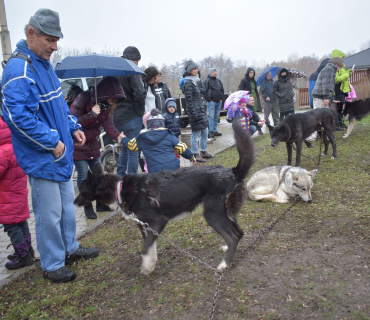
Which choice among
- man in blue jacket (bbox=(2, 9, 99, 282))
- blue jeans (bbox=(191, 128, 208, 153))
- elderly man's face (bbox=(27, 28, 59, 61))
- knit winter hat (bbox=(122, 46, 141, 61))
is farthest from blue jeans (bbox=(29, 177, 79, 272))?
blue jeans (bbox=(191, 128, 208, 153))

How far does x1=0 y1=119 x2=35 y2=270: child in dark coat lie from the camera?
3.49 m

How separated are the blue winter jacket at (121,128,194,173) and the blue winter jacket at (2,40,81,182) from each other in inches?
61.9

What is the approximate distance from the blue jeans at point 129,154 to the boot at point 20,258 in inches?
89.1

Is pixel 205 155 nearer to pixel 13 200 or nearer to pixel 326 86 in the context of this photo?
pixel 326 86

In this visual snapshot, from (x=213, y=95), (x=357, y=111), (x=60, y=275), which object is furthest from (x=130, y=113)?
(x=357, y=111)

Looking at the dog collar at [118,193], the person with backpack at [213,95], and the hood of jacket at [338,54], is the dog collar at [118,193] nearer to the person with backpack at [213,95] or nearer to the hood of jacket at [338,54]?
Result: the person with backpack at [213,95]

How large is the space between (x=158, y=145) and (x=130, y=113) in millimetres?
1419

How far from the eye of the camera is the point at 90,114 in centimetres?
459

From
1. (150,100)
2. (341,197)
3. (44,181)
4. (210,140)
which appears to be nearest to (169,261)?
(44,181)

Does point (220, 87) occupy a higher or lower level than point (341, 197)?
higher

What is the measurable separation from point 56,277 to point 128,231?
1396mm

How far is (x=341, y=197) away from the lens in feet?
15.9

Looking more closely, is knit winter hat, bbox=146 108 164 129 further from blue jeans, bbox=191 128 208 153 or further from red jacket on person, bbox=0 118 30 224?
blue jeans, bbox=191 128 208 153

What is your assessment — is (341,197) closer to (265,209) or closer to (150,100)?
(265,209)
